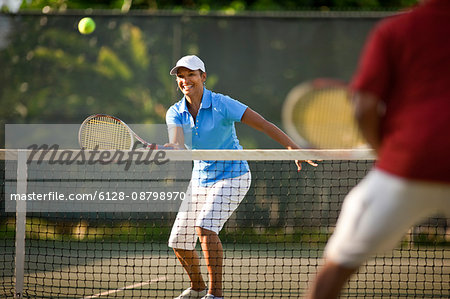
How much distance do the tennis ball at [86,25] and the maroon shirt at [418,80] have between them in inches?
235

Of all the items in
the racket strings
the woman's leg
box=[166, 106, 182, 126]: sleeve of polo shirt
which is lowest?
the woman's leg

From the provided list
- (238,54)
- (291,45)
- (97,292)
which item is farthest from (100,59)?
(97,292)

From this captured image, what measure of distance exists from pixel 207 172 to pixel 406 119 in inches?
84.4

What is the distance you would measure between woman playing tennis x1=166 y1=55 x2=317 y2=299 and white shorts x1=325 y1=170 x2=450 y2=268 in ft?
5.64

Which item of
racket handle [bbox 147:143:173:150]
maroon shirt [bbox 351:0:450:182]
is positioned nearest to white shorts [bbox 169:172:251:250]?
racket handle [bbox 147:143:173:150]

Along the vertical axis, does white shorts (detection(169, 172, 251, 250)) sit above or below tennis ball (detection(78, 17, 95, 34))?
below

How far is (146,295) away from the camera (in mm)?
4285

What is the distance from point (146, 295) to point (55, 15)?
181 inches

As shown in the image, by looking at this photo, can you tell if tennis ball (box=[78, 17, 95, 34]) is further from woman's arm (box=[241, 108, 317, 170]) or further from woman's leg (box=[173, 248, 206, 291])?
woman's leg (box=[173, 248, 206, 291])

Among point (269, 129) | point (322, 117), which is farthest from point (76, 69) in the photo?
point (322, 117)

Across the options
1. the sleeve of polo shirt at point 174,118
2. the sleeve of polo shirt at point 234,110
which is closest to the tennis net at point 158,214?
the sleeve of polo shirt at point 174,118

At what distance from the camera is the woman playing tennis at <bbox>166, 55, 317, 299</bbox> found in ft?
12.4

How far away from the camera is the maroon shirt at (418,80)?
195 centimetres

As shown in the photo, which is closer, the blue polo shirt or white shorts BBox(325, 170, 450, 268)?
white shorts BBox(325, 170, 450, 268)
